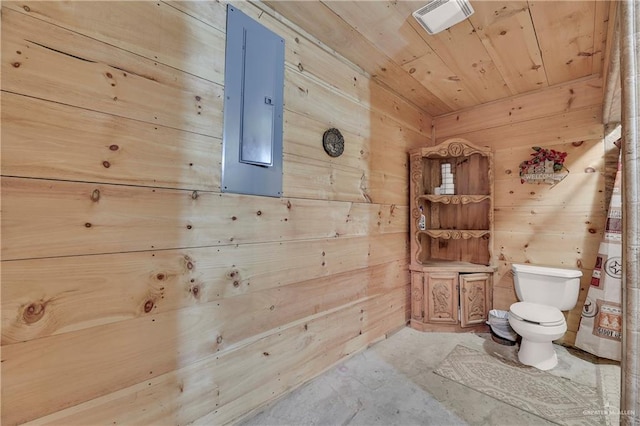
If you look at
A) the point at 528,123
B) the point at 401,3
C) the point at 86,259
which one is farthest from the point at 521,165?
the point at 86,259

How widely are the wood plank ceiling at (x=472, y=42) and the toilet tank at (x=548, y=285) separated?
1639 millimetres

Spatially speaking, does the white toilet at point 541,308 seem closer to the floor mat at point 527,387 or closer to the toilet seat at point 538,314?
the toilet seat at point 538,314

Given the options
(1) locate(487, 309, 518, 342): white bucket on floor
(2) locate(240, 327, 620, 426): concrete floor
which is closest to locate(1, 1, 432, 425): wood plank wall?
(2) locate(240, 327, 620, 426): concrete floor

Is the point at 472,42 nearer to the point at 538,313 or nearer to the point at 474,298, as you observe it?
the point at 538,313

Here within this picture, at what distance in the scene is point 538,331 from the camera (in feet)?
6.21

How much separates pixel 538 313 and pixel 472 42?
1.98 meters

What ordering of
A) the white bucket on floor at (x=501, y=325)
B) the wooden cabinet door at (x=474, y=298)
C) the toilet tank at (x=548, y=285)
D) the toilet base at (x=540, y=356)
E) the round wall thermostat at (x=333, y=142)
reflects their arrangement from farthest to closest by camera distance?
1. the wooden cabinet door at (x=474, y=298)
2. the white bucket on floor at (x=501, y=325)
3. the toilet tank at (x=548, y=285)
4. the toilet base at (x=540, y=356)
5. the round wall thermostat at (x=333, y=142)

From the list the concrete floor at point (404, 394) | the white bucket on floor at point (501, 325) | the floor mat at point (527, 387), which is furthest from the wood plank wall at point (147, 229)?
the white bucket on floor at point (501, 325)

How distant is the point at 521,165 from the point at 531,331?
60.3 inches

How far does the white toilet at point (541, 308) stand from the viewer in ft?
6.27

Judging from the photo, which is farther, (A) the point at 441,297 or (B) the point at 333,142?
(A) the point at 441,297

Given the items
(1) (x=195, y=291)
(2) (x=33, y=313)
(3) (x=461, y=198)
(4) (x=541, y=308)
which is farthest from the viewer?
(3) (x=461, y=198)

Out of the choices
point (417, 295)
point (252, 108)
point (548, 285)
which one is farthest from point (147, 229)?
point (548, 285)

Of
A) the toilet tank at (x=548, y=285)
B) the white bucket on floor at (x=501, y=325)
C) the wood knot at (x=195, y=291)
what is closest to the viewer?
the wood knot at (x=195, y=291)
